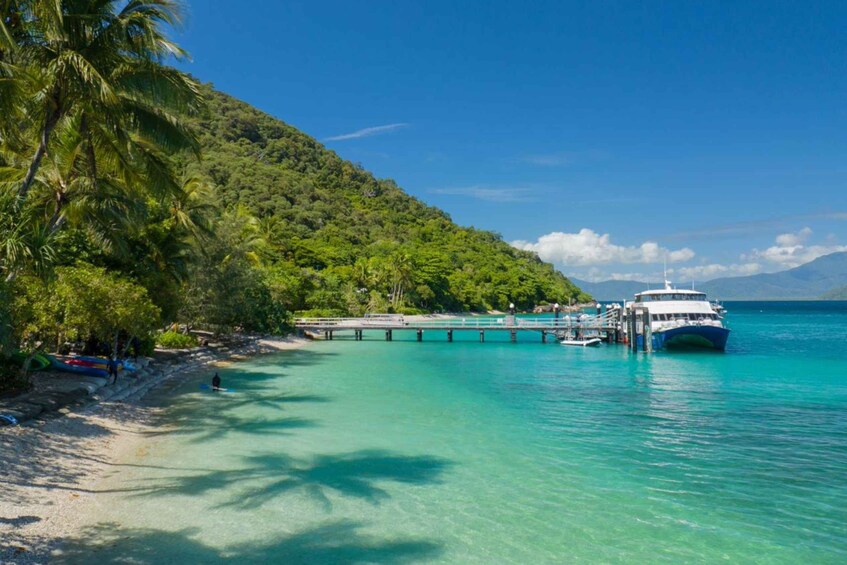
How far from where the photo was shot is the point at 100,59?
12.3 m

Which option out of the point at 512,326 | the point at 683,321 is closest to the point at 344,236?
the point at 512,326

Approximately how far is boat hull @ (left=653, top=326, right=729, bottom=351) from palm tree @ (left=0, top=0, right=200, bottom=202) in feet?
120

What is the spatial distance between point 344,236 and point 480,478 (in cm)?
9771

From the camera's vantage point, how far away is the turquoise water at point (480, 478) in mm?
8234

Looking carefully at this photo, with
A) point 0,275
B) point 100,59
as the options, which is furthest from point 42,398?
point 100,59

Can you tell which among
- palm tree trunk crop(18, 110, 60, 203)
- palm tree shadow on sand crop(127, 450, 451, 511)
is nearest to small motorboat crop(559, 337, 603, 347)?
palm tree shadow on sand crop(127, 450, 451, 511)

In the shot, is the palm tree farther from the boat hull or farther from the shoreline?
the boat hull

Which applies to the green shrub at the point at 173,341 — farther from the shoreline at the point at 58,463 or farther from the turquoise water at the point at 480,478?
the shoreline at the point at 58,463

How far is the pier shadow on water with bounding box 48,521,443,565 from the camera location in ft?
24.6

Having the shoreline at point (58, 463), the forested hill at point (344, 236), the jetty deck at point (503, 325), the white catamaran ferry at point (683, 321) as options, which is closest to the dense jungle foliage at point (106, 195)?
the shoreline at point (58, 463)

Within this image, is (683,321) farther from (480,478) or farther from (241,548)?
(241,548)

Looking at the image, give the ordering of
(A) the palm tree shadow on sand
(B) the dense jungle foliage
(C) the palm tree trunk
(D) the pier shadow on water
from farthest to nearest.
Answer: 1. (C) the palm tree trunk
2. (B) the dense jungle foliage
3. (A) the palm tree shadow on sand
4. (D) the pier shadow on water

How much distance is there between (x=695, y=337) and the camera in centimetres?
4128

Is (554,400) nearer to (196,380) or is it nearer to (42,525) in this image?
(196,380)
